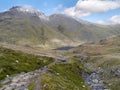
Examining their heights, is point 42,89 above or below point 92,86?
above

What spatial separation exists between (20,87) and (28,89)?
341 cm

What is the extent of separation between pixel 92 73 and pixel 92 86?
3010cm

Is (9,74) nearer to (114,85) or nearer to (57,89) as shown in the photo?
(57,89)

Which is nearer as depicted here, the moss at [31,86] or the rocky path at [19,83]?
the moss at [31,86]

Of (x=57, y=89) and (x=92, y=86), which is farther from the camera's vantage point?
(x=92, y=86)

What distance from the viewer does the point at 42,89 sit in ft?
162

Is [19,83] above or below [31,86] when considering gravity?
below

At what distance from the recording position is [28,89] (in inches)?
2004

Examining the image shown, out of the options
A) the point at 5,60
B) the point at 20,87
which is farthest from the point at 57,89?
the point at 5,60

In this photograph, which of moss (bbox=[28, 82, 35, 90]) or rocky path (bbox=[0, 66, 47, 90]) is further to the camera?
rocky path (bbox=[0, 66, 47, 90])

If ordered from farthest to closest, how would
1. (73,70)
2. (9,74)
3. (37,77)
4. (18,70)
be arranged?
(73,70), (18,70), (9,74), (37,77)

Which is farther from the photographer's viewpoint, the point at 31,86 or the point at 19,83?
the point at 19,83

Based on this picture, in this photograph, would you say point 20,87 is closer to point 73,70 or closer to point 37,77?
point 37,77

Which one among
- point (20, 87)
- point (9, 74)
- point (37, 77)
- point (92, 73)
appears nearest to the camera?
point (20, 87)
